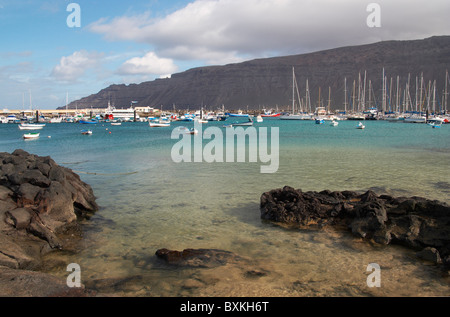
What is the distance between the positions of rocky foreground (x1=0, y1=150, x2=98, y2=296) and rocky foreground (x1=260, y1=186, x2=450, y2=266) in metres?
6.38

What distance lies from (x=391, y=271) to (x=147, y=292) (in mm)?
5196

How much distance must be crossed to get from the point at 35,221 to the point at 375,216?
933cm

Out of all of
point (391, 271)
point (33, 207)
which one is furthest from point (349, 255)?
point (33, 207)

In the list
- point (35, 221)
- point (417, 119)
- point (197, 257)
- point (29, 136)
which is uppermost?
point (417, 119)

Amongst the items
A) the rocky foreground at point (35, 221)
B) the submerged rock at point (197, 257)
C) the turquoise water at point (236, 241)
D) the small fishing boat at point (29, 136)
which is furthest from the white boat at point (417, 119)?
the submerged rock at point (197, 257)

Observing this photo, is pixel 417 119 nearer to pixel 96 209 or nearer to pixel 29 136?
pixel 29 136

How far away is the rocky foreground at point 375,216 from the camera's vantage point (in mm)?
8992

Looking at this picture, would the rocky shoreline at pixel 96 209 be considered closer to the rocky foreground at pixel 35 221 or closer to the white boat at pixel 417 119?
the rocky foreground at pixel 35 221

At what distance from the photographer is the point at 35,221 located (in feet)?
32.0

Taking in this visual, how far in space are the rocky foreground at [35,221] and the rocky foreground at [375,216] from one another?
6.38m

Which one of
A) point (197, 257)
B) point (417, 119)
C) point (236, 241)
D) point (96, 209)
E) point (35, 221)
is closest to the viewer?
point (197, 257)

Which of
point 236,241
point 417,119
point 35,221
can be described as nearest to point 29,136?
point 35,221

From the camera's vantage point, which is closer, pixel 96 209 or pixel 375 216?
pixel 375 216
